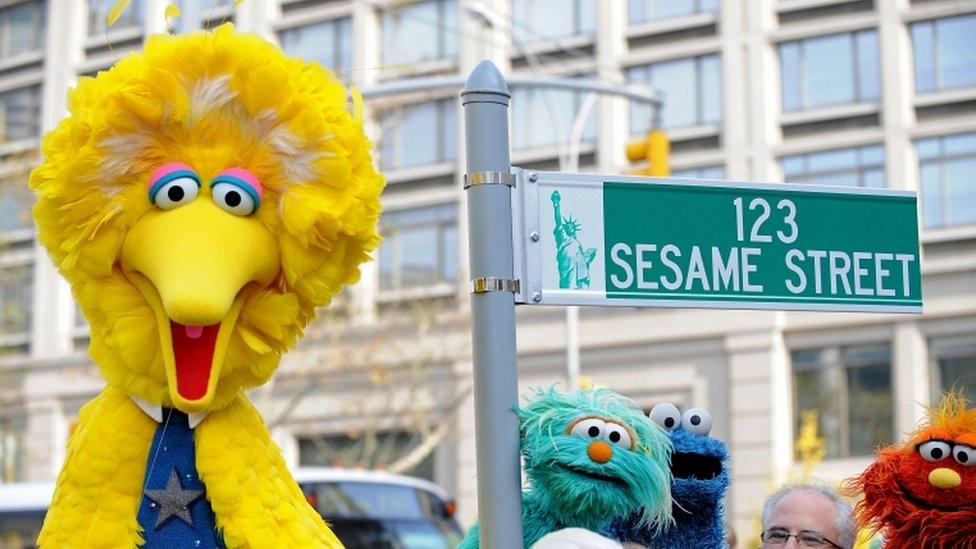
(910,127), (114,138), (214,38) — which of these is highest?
(910,127)

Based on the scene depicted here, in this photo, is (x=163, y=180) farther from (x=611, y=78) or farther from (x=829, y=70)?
(x=611, y=78)

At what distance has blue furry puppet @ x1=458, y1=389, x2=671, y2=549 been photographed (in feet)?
10.7

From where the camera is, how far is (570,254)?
3053 mm

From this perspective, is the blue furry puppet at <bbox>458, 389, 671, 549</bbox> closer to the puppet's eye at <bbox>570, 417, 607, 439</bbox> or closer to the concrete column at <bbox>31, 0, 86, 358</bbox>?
the puppet's eye at <bbox>570, 417, 607, 439</bbox>

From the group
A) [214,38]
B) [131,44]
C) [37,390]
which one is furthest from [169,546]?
[37,390]

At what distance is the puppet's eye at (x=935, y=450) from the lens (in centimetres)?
365

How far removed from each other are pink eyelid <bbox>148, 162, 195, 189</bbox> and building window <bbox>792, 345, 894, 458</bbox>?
60.9 ft

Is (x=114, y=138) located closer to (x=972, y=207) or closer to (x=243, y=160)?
(x=243, y=160)

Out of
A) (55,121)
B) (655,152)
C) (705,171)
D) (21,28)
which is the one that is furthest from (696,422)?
(21,28)

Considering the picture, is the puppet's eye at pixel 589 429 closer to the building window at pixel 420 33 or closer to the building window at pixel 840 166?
the building window at pixel 840 166

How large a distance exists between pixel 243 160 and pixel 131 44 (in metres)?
22.5

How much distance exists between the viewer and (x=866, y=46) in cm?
2184

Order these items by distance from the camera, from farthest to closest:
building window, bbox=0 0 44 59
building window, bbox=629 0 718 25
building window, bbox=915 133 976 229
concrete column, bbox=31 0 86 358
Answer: building window, bbox=0 0 44 59 → concrete column, bbox=31 0 86 358 → building window, bbox=629 0 718 25 → building window, bbox=915 133 976 229

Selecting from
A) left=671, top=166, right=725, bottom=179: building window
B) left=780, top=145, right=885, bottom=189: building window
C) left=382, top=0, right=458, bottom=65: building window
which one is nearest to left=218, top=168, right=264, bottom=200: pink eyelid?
left=780, top=145, right=885, bottom=189: building window
